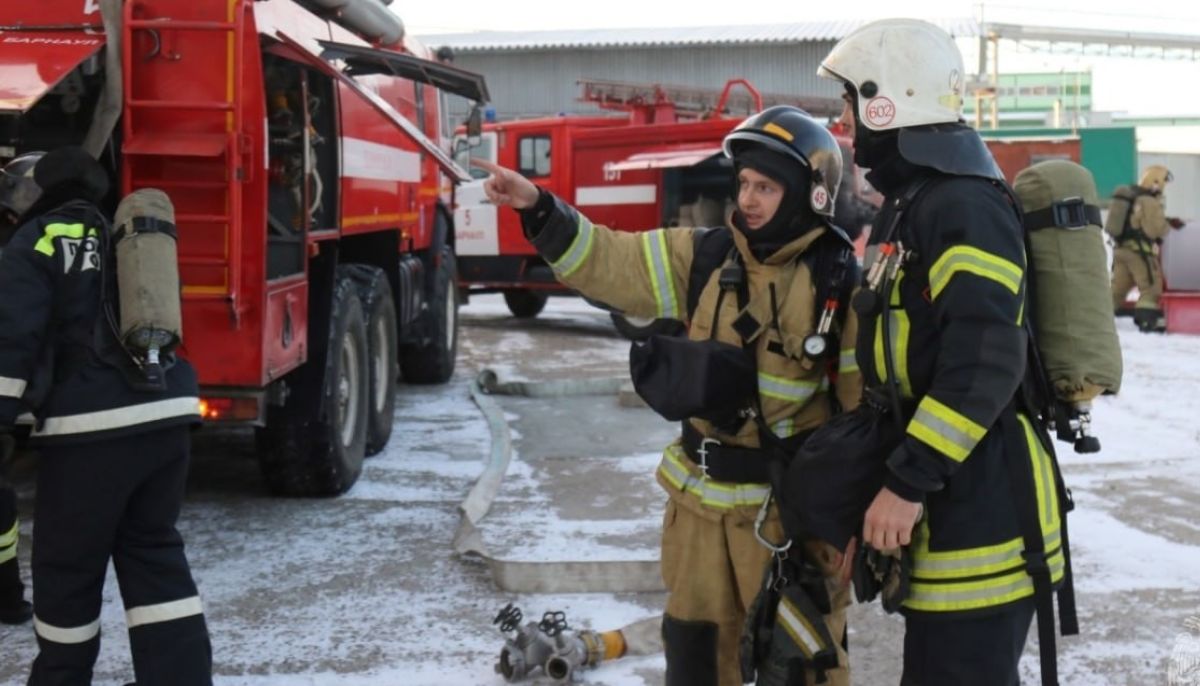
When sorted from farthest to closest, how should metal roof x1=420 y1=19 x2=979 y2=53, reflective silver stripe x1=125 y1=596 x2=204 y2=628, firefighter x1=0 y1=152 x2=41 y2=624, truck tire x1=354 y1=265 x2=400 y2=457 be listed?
metal roof x1=420 y1=19 x2=979 y2=53, truck tire x1=354 y1=265 x2=400 y2=457, firefighter x1=0 y1=152 x2=41 y2=624, reflective silver stripe x1=125 y1=596 x2=204 y2=628

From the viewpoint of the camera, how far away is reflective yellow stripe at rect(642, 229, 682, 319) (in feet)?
10.3

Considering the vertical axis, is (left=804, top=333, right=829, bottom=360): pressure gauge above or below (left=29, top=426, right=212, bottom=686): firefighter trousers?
above

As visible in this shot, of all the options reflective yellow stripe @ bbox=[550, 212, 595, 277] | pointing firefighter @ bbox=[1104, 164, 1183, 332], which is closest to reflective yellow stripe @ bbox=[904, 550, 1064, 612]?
reflective yellow stripe @ bbox=[550, 212, 595, 277]

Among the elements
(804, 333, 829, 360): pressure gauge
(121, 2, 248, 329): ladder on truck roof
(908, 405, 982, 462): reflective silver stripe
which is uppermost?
(121, 2, 248, 329): ladder on truck roof

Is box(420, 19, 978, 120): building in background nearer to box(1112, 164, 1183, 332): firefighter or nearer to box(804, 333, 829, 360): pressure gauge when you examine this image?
box(1112, 164, 1183, 332): firefighter

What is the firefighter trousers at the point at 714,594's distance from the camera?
3037mm

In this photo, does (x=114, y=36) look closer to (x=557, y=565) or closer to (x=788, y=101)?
(x=557, y=565)

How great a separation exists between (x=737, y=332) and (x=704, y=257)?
247 millimetres

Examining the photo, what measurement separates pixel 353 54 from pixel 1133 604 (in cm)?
376

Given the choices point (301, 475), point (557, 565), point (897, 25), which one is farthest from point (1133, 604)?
point (301, 475)

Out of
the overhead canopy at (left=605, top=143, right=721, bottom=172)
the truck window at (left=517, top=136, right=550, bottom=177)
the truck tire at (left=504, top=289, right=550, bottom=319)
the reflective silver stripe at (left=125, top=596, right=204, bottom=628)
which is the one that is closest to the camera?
the reflective silver stripe at (left=125, top=596, right=204, bottom=628)

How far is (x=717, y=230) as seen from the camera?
3207 mm

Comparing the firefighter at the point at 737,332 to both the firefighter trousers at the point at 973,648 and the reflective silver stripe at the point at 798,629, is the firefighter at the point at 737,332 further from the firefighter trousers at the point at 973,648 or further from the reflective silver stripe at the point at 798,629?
the firefighter trousers at the point at 973,648

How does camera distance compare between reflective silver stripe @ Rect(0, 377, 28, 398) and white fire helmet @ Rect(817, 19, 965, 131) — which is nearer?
white fire helmet @ Rect(817, 19, 965, 131)
